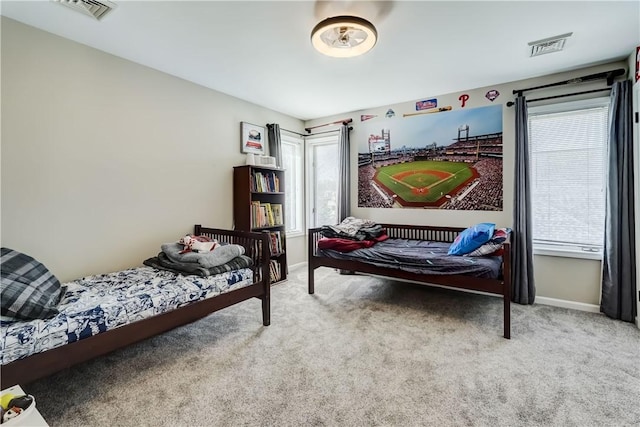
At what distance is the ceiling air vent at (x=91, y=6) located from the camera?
1880 mm

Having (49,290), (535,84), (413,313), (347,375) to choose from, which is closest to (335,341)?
(347,375)

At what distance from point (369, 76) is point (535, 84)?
5.68 feet

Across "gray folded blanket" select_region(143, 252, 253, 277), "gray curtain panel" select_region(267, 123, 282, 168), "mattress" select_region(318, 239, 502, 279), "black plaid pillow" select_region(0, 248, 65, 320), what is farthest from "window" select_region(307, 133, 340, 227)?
"black plaid pillow" select_region(0, 248, 65, 320)

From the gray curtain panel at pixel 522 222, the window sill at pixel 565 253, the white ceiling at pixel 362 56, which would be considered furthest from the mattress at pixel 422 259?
the white ceiling at pixel 362 56

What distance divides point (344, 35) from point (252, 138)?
82.0 inches

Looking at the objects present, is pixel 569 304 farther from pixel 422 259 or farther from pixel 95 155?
pixel 95 155

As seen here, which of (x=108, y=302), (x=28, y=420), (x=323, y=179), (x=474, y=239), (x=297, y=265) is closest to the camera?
(x=28, y=420)

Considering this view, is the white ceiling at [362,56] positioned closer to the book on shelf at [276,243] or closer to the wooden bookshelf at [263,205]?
the wooden bookshelf at [263,205]

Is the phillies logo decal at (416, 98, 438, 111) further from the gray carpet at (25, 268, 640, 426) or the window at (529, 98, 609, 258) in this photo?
the gray carpet at (25, 268, 640, 426)

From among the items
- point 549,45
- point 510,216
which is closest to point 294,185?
point 510,216

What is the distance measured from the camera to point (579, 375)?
73.5 inches

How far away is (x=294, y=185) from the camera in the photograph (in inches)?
185

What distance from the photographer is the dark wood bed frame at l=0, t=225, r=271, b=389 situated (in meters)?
1.39

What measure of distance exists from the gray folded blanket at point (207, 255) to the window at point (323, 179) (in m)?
2.24
